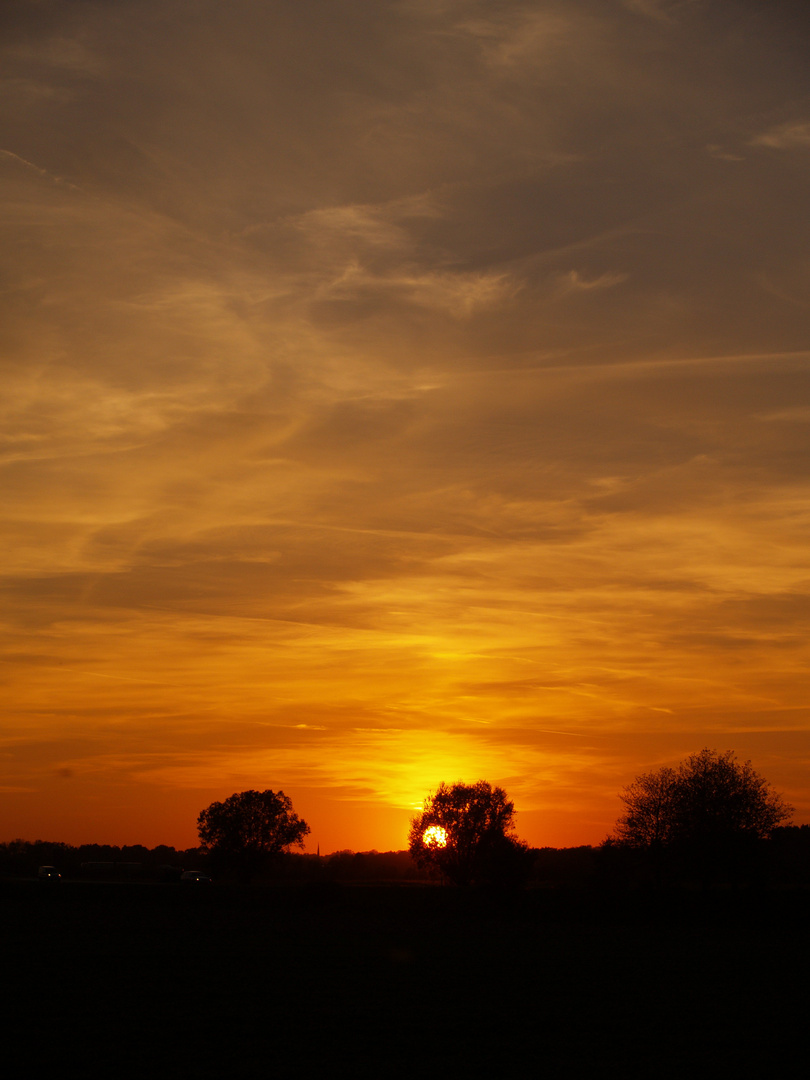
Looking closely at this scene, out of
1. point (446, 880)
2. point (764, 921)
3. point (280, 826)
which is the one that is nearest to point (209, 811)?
point (280, 826)

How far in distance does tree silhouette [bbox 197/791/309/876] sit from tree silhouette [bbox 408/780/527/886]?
638 inches

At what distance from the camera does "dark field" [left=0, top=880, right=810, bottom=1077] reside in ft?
65.8

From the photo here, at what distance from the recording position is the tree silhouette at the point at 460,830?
11238 cm

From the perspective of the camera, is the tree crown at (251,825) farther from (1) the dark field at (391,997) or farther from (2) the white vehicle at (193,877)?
(1) the dark field at (391,997)

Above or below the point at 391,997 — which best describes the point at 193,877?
below

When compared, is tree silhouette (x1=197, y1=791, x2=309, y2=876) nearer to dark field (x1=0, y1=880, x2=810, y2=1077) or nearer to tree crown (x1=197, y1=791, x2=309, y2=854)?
tree crown (x1=197, y1=791, x2=309, y2=854)

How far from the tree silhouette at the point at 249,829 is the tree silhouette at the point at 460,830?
16.2 m

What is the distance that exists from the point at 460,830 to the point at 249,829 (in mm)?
27054

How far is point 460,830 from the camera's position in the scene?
116000 millimetres

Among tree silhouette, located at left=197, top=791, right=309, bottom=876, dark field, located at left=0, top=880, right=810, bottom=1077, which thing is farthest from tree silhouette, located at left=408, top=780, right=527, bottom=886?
dark field, located at left=0, top=880, right=810, bottom=1077

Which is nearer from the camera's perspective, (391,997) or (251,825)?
(391,997)

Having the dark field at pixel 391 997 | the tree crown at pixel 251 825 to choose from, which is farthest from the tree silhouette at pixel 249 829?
the dark field at pixel 391 997

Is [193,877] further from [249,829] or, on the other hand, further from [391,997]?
[391,997]

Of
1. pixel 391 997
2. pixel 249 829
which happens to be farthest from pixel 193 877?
pixel 391 997
